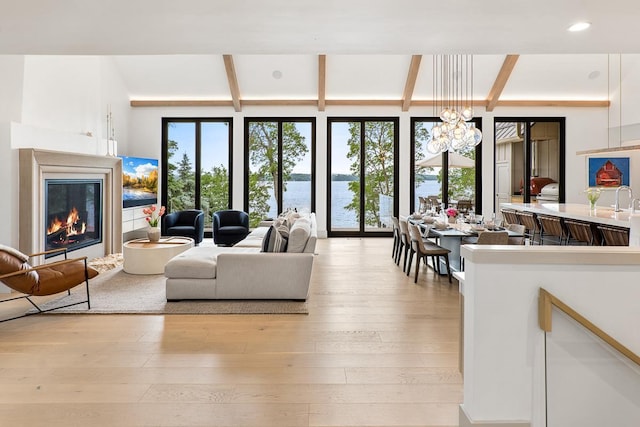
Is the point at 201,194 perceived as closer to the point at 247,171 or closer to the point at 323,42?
the point at 247,171

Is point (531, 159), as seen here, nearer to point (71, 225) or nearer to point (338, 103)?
point (338, 103)

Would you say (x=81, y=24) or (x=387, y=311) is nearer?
(x=81, y=24)

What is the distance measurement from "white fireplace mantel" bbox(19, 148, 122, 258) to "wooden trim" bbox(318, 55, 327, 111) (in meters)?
4.30

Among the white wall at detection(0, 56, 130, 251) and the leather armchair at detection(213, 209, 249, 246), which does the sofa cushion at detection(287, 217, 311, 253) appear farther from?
the leather armchair at detection(213, 209, 249, 246)

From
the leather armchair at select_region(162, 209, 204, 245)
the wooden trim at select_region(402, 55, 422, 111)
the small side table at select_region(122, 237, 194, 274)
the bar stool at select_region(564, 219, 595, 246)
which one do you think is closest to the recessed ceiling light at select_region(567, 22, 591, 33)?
the bar stool at select_region(564, 219, 595, 246)

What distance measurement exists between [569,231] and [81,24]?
672 cm

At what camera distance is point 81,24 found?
366 centimetres

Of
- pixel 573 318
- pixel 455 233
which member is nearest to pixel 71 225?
pixel 455 233

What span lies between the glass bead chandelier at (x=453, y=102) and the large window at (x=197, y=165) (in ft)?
16.1

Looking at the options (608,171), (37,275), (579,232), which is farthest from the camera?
(608,171)

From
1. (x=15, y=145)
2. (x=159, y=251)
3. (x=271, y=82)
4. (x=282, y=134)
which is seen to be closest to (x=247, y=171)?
(x=282, y=134)

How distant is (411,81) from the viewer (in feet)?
31.1

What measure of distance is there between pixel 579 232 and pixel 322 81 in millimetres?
5703

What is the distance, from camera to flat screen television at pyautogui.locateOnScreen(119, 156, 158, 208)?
28.3 feet
